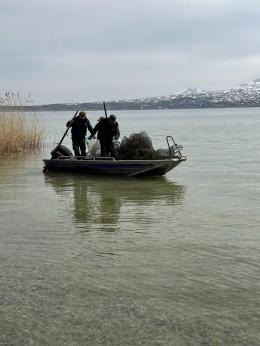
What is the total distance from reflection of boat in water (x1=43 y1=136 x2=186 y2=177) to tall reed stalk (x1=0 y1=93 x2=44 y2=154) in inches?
259

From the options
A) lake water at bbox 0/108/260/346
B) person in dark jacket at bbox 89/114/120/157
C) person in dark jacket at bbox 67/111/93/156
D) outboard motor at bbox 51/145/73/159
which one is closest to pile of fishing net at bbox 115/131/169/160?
person in dark jacket at bbox 89/114/120/157

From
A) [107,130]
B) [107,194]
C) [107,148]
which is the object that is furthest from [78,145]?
[107,194]

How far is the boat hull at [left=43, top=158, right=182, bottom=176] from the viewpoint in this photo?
14.3 metres

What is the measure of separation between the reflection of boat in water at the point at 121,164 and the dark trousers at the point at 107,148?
0.24m

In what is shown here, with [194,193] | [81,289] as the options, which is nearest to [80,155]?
[194,193]

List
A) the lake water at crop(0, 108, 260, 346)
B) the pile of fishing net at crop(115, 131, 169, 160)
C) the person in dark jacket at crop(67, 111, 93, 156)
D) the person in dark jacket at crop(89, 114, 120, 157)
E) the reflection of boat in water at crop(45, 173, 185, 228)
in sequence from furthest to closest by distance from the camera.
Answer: the person in dark jacket at crop(67, 111, 93, 156) < the person in dark jacket at crop(89, 114, 120, 157) < the pile of fishing net at crop(115, 131, 169, 160) < the reflection of boat in water at crop(45, 173, 185, 228) < the lake water at crop(0, 108, 260, 346)

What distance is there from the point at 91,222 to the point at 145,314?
4116 millimetres

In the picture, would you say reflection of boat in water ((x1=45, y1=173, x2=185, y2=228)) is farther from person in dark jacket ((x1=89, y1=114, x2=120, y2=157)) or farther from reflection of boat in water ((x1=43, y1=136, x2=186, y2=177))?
person in dark jacket ((x1=89, y1=114, x2=120, y2=157))

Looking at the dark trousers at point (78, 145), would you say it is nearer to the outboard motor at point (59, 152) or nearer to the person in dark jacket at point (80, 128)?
the person in dark jacket at point (80, 128)

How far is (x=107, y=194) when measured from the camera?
12.1 metres

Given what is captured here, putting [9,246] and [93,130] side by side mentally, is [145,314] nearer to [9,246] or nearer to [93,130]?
[9,246]

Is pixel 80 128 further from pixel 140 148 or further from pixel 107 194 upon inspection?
pixel 107 194

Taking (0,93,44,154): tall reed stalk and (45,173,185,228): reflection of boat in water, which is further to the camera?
(0,93,44,154): tall reed stalk

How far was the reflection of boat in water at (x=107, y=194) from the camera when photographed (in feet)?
31.2
